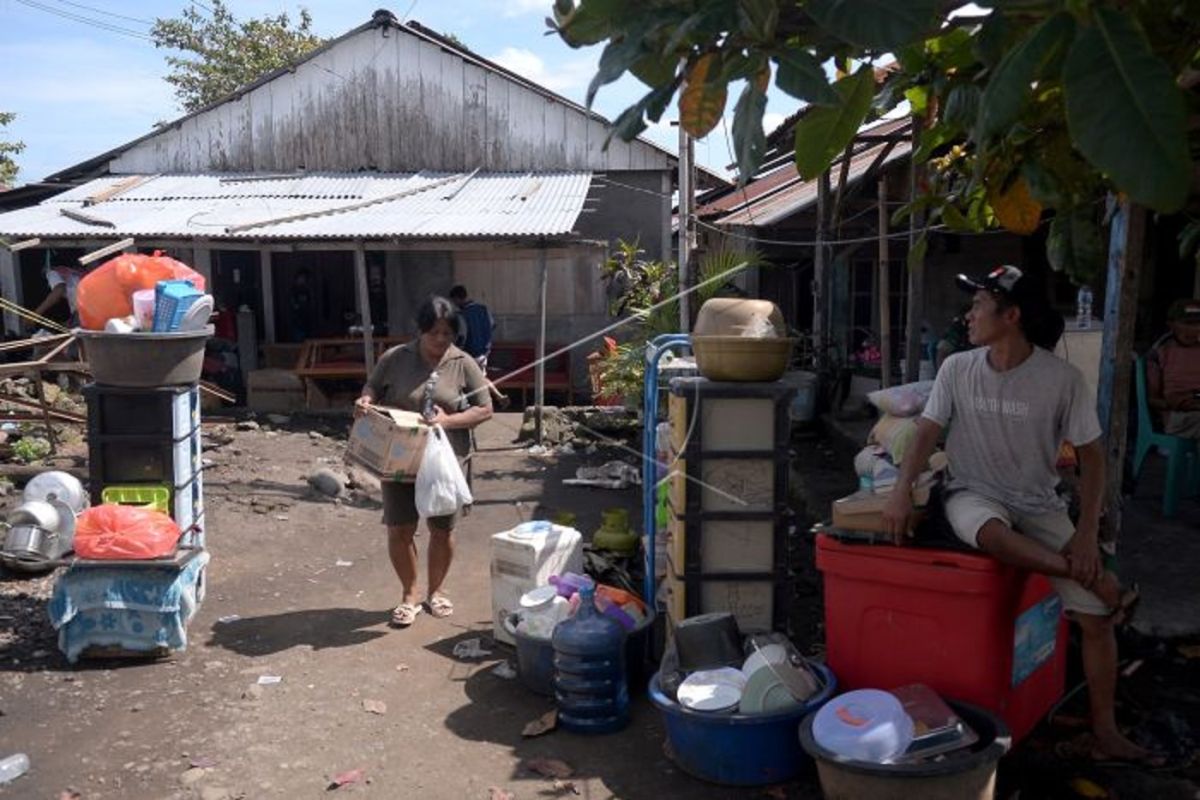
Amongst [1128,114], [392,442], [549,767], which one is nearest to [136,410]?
[392,442]

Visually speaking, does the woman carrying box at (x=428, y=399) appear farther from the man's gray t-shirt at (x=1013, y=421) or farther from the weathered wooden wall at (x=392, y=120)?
the weathered wooden wall at (x=392, y=120)

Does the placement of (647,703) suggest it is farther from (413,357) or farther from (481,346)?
(481,346)

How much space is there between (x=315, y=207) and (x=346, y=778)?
1100 cm

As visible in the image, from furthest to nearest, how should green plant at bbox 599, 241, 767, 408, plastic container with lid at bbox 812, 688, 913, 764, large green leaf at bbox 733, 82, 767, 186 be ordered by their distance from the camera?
green plant at bbox 599, 241, 767, 408, plastic container with lid at bbox 812, 688, 913, 764, large green leaf at bbox 733, 82, 767, 186

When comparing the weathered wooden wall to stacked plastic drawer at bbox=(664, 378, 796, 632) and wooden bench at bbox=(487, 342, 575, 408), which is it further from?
stacked plastic drawer at bbox=(664, 378, 796, 632)

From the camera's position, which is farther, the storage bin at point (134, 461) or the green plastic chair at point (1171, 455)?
the green plastic chair at point (1171, 455)

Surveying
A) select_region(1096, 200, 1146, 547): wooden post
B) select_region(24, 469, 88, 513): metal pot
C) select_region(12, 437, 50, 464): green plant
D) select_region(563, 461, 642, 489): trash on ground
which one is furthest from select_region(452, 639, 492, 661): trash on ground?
select_region(12, 437, 50, 464): green plant

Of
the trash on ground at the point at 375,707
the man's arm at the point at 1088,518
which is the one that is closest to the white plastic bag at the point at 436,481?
the trash on ground at the point at 375,707

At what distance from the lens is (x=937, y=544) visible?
3564 mm

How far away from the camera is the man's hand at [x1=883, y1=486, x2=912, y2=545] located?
3547 mm

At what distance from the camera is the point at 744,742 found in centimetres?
361

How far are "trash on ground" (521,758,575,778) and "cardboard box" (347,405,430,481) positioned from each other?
5.94 feet

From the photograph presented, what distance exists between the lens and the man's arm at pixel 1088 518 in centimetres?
343

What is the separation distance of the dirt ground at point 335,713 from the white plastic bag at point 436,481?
71 cm
